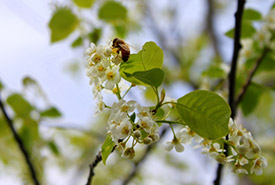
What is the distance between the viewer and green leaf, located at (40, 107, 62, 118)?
1500mm

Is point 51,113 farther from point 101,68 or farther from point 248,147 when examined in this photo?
A: point 248,147

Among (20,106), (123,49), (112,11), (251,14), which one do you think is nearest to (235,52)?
(251,14)

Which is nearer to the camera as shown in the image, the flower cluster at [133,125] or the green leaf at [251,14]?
the flower cluster at [133,125]

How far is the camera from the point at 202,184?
17.7ft

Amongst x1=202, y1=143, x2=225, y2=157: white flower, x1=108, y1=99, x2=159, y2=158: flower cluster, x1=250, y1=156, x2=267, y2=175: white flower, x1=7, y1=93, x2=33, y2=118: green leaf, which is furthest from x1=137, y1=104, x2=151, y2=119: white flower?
x1=7, y1=93, x2=33, y2=118: green leaf

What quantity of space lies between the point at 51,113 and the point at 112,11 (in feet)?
2.14

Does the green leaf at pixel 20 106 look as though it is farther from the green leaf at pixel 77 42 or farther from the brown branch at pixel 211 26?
the brown branch at pixel 211 26

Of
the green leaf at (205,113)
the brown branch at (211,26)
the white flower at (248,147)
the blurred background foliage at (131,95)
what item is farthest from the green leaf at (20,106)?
the brown branch at (211,26)

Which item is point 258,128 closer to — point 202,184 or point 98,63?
point 202,184

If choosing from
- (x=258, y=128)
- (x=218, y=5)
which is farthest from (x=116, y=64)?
(x=218, y=5)

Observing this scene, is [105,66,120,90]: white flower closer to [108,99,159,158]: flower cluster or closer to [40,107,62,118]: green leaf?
[108,99,159,158]: flower cluster

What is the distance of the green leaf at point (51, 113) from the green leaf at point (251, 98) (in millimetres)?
988

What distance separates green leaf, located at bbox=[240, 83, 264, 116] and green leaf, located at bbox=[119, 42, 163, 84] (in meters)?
0.85

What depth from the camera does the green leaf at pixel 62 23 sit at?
4.52ft
